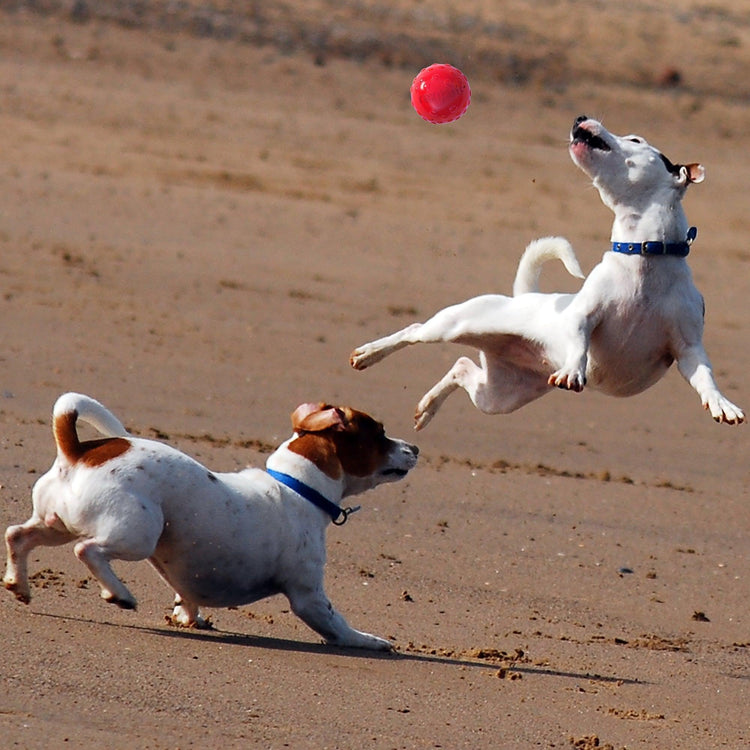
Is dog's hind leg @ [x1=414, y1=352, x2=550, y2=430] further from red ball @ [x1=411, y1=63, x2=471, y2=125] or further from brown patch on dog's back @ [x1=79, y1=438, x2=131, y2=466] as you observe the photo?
brown patch on dog's back @ [x1=79, y1=438, x2=131, y2=466]

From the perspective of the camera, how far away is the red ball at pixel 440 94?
800 centimetres

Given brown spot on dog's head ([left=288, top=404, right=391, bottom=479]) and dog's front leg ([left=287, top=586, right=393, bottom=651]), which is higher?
brown spot on dog's head ([left=288, top=404, right=391, bottom=479])

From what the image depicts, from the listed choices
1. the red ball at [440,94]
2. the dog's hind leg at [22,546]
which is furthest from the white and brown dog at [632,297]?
the dog's hind leg at [22,546]

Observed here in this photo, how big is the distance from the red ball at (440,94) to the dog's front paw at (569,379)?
1654mm

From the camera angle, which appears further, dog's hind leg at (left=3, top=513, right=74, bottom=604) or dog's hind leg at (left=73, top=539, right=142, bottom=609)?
dog's hind leg at (left=3, top=513, right=74, bottom=604)

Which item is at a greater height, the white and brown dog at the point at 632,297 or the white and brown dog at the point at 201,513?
the white and brown dog at the point at 632,297

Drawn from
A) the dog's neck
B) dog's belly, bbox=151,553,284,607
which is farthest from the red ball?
dog's belly, bbox=151,553,284,607

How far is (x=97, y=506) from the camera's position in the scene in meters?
6.51

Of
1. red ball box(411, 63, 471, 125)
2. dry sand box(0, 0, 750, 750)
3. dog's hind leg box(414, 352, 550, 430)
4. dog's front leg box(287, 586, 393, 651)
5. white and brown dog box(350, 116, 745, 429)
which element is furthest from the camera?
dog's hind leg box(414, 352, 550, 430)

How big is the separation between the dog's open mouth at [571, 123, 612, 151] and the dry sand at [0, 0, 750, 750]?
7.08 ft

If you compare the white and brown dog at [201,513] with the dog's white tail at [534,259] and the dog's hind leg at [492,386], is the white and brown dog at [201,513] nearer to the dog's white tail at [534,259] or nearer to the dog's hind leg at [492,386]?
the dog's hind leg at [492,386]

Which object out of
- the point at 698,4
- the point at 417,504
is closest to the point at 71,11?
the point at 698,4

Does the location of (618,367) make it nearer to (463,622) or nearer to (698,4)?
(463,622)

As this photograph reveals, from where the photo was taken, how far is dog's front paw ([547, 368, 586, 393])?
6859mm
